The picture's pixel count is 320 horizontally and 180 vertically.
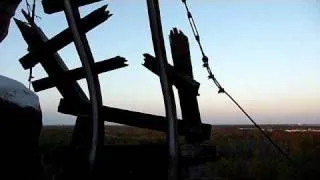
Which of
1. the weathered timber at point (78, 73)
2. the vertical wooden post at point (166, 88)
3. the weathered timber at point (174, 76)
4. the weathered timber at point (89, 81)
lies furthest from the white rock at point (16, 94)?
the weathered timber at point (78, 73)

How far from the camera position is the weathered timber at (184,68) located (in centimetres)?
505

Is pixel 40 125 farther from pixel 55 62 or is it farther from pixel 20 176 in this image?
pixel 55 62

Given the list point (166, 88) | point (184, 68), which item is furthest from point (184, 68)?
point (166, 88)

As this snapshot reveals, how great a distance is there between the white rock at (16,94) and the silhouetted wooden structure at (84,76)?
2.99 m

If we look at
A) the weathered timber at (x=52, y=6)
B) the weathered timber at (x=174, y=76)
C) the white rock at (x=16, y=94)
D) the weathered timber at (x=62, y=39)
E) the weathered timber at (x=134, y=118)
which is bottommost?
the white rock at (x=16, y=94)

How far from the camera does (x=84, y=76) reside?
5312 mm

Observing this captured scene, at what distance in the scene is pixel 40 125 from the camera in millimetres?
1873

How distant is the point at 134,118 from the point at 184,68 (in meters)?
0.81

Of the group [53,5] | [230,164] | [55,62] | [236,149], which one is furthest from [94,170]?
[236,149]

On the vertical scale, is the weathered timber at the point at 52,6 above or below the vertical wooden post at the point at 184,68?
above

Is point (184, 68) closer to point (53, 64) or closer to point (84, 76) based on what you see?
point (84, 76)

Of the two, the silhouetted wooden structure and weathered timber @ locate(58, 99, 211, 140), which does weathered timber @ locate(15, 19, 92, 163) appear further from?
weathered timber @ locate(58, 99, 211, 140)

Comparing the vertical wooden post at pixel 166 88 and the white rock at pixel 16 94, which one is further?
the vertical wooden post at pixel 166 88

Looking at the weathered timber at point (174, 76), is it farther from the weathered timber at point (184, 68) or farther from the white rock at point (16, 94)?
the white rock at point (16, 94)
